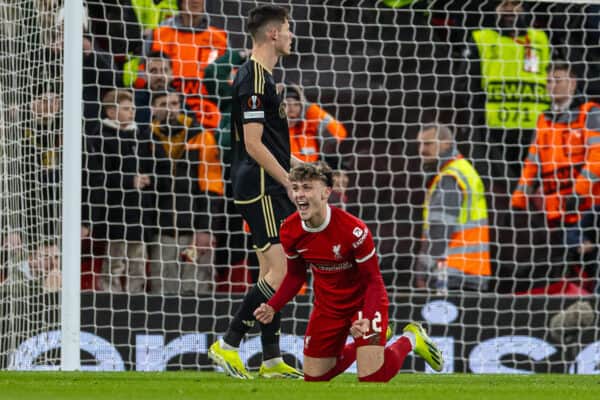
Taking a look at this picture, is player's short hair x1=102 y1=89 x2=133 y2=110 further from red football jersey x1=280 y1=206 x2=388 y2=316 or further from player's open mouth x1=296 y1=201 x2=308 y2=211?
player's open mouth x1=296 y1=201 x2=308 y2=211

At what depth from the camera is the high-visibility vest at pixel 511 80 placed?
35.5 feet

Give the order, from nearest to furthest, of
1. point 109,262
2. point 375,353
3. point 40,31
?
point 375,353
point 40,31
point 109,262

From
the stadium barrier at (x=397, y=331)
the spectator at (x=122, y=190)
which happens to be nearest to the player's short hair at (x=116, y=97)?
the spectator at (x=122, y=190)

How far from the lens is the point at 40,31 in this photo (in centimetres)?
896

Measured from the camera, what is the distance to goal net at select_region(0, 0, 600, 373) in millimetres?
9125

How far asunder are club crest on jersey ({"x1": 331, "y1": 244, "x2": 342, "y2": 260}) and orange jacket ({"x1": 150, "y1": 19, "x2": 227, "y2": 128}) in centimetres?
383

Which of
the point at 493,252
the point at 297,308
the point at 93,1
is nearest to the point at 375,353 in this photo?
the point at 297,308

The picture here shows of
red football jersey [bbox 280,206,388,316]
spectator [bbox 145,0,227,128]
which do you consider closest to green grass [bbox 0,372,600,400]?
red football jersey [bbox 280,206,388,316]

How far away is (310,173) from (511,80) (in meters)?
4.99

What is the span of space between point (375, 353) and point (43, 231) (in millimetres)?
3616

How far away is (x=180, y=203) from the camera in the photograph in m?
9.93

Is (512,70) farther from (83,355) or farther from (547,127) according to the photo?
(83,355)

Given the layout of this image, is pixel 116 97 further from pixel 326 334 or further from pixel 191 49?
pixel 326 334

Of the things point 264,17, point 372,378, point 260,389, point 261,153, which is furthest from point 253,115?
point 260,389
